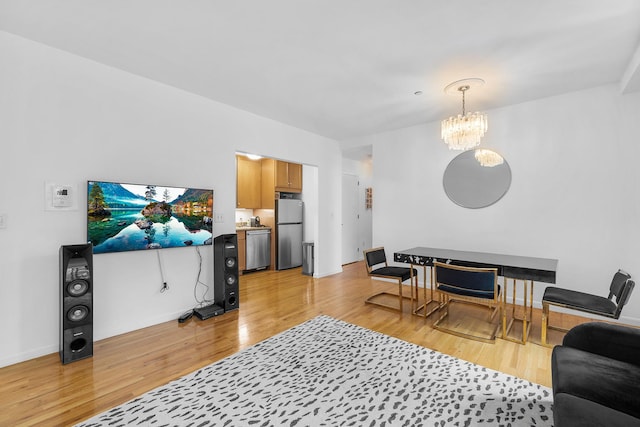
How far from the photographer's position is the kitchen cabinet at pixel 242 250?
5680mm

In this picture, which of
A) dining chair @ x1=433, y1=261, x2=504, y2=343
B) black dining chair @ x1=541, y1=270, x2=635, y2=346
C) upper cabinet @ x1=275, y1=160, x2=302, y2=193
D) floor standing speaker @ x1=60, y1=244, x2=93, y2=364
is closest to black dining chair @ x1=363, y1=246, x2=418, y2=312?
dining chair @ x1=433, y1=261, x2=504, y2=343

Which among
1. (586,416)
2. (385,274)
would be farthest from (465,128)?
(586,416)

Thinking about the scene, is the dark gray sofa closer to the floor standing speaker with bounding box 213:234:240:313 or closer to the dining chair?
the dining chair

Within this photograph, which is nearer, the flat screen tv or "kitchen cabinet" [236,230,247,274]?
the flat screen tv

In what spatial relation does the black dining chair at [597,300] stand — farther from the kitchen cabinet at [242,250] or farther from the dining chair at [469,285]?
the kitchen cabinet at [242,250]

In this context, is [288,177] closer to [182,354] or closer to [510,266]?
[182,354]

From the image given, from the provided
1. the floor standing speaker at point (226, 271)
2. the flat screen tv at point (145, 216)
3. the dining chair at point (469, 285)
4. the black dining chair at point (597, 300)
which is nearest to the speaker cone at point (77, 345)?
the flat screen tv at point (145, 216)

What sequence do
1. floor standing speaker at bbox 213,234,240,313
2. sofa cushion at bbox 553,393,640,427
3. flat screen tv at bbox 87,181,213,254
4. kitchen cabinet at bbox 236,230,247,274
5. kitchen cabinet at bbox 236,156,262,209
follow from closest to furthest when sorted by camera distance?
sofa cushion at bbox 553,393,640,427 < flat screen tv at bbox 87,181,213,254 < floor standing speaker at bbox 213,234,240,313 < kitchen cabinet at bbox 236,230,247,274 < kitchen cabinet at bbox 236,156,262,209

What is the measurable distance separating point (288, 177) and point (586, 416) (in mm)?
5664

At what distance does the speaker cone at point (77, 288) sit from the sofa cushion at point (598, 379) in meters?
3.47

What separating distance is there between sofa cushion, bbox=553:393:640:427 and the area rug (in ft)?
2.30

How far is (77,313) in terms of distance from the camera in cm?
249

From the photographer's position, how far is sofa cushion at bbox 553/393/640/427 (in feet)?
3.72

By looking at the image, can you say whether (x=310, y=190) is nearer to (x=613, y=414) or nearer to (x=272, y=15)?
(x=272, y=15)
